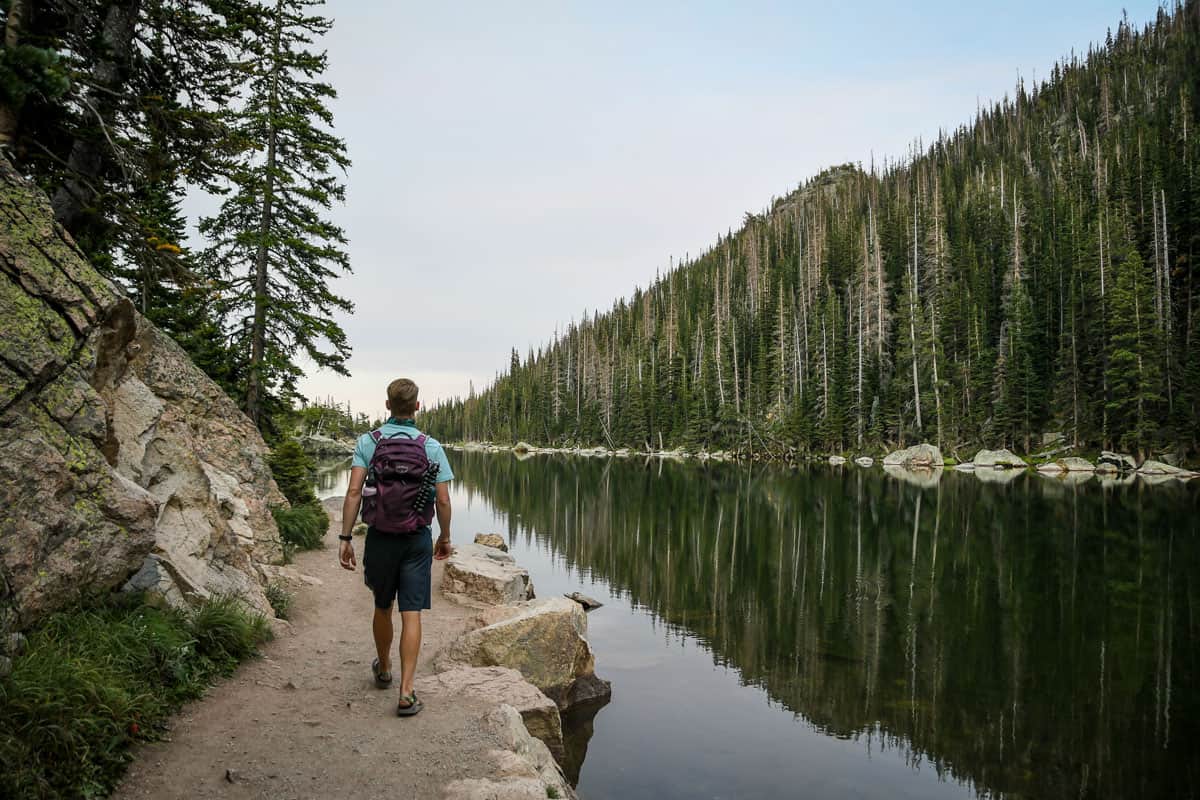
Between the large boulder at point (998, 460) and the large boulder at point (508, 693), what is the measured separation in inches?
2241

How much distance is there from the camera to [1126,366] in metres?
47.2

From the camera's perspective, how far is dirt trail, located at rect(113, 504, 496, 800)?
4145mm

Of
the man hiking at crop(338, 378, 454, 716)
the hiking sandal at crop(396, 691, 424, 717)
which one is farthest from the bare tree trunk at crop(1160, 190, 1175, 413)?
the hiking sandal at crop(396, 691, 424, 717)

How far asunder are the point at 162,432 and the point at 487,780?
6.65 m

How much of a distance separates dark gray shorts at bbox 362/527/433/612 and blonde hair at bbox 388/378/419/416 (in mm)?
996

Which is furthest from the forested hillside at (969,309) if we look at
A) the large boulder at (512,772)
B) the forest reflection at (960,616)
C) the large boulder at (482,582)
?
the large boulder at (512,772)

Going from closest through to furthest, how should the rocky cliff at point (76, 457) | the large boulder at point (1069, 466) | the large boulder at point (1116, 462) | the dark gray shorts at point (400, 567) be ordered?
the rocky cliff at point (76, 457) → the dark gray shorts at point (400, 567) → the large boulder at point (1116, 462) → the large boulder at point (1069, 466)

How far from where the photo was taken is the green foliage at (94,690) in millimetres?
3623

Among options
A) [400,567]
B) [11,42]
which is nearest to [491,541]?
[400,567]

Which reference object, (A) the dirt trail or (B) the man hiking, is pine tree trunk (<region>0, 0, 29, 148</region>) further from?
(A) the dirt trail

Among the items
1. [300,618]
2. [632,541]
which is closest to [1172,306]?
[632,541]

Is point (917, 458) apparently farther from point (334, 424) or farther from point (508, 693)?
point (334, 424)

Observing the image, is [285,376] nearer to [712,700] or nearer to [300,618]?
[300,618]

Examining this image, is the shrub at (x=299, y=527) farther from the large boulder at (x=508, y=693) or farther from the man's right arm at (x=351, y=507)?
the man's right arm at (x=351, y=507)
